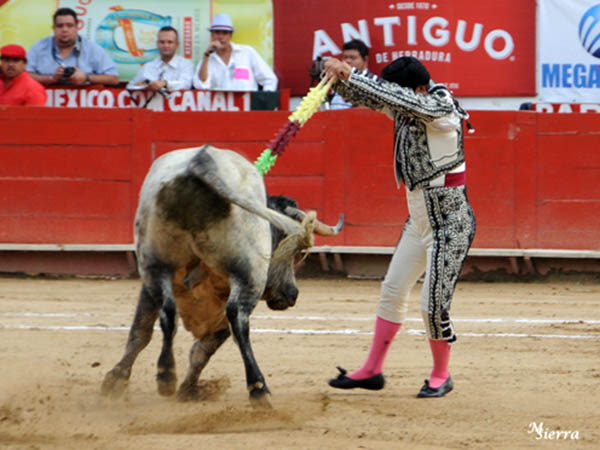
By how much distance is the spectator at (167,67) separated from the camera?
7883 mm

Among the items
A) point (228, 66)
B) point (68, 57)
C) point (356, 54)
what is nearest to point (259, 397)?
point (356, 54)

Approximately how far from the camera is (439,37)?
8.16 metres

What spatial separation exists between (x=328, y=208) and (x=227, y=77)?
4.06 ft

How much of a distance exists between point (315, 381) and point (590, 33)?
477 centimetres

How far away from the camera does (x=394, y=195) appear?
7602 mm

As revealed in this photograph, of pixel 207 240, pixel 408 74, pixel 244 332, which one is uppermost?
pixel 408 74

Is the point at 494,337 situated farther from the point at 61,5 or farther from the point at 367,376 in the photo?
the point at 61,5

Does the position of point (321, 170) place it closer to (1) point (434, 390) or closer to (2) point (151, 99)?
(2) point (151, 99)

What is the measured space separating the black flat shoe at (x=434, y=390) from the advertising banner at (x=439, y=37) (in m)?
4.43

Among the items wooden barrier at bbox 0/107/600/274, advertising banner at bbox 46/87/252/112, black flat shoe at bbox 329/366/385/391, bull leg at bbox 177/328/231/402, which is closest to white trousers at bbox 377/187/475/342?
black flat shoe at bbox 329/366/385/391

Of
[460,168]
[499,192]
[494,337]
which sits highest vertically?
[460,168]

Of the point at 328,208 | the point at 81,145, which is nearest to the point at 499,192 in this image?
the point at 328,208

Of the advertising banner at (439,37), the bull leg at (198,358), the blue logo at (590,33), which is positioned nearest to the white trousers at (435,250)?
the bull leg at (198,358)

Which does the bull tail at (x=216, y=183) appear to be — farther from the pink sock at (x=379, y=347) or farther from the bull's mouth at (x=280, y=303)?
the pink sock at (x=379, y=347)
